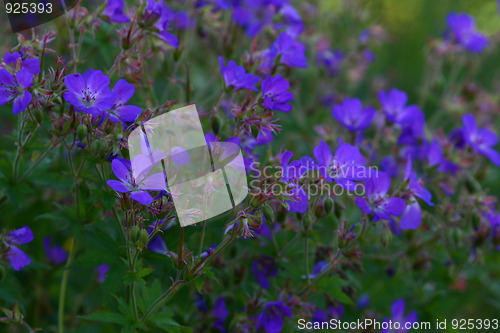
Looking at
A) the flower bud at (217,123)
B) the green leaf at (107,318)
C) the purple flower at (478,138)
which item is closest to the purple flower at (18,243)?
the green leaf at (107,318)

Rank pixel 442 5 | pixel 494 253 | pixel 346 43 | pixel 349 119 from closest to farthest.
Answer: pixel 349 119, pixel 494 253, pixel 346 43, pixel 442 5

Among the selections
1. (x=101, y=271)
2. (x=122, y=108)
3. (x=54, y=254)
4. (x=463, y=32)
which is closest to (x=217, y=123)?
(x=122, y=108)

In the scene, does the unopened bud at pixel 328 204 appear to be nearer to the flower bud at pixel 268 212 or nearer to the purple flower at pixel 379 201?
the purple flower at pixel 379 201

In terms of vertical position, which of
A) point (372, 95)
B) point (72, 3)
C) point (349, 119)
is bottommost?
point (372, 95)

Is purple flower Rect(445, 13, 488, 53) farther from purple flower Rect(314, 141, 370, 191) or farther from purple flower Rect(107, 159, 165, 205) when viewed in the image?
purple flower Rect(107, 159, 165, 205)

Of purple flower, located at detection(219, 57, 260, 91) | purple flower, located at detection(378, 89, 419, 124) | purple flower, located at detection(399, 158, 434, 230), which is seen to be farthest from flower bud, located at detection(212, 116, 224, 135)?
purple flower, located at detection(378, 89, 419, 124)

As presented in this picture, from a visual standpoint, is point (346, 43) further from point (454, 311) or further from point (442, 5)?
point (442, 5)

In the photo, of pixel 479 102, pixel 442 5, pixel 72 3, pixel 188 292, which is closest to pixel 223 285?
pixel 188 292
